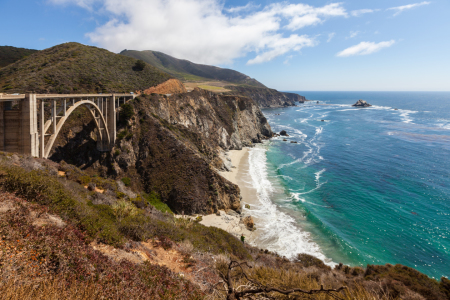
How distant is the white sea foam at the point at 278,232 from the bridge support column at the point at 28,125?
21365 millimetres

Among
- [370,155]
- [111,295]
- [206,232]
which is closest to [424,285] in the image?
[206,232]

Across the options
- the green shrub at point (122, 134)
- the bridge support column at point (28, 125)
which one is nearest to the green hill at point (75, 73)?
the green shrub at point (122, 134)

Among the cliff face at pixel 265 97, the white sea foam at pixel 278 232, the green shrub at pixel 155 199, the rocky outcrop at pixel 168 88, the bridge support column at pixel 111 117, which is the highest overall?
the cliff face at pixel 265 97

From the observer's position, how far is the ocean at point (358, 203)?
71.9 ft

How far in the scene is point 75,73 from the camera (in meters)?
39.0

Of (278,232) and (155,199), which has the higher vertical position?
(155,199)

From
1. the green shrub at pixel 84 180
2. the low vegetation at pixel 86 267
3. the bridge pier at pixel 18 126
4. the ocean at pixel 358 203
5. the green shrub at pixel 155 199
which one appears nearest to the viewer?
the low vegetation at pixel 86 267

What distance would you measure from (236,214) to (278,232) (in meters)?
5.35

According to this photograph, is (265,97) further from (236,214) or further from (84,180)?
(84,180)

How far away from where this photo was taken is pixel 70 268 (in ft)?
14.8

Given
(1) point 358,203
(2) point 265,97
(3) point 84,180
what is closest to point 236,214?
(3) point 84,180

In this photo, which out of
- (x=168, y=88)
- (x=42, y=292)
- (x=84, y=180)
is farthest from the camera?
(x=168, y=88)

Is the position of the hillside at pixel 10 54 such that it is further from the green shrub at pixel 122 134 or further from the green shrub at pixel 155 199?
the green shrub at pixel 155 199

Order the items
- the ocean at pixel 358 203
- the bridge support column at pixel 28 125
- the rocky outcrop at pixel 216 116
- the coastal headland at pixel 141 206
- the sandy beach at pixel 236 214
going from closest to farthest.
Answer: the coastal headland at pixel 141 206, the bridge support column at pixel 28 125, the ocean at pixel 358 203, the sandy beach at pixel 236 214, the rocky outcrop at pixel 216 116
